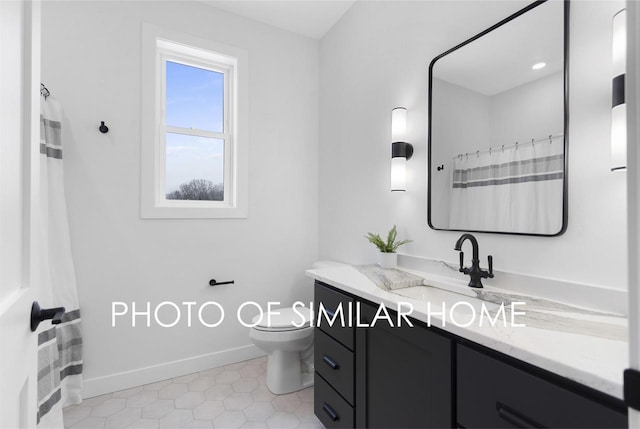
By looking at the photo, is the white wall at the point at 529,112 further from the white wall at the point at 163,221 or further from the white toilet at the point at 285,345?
the white wall at the point at 163,221

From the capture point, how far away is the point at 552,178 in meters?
1.17

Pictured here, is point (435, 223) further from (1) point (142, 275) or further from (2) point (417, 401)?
(1) point (142, 275)

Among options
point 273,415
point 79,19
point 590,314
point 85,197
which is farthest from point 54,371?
point 590,314

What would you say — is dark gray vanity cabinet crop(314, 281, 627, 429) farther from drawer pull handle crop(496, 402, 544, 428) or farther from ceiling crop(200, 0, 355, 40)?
ceiling crop(200, 0, 355, 40)

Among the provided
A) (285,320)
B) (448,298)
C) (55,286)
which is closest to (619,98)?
(448,298)

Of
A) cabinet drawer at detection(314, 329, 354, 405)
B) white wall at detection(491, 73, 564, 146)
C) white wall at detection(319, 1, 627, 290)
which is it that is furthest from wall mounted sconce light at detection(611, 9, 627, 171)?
cabinet drawer at detection(314, 329, 354, 405)

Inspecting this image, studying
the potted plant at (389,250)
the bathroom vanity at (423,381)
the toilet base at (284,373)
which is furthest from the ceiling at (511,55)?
the toilet base at (284,373)

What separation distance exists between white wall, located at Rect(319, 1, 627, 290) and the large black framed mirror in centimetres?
5

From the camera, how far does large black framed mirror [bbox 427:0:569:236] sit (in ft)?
3.78

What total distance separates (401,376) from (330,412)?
635 mm

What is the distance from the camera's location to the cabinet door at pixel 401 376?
3.14 ft

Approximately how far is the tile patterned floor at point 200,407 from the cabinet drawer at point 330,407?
134mm

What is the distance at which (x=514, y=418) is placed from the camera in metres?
0.75

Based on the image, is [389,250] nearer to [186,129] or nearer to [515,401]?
[515,401]
